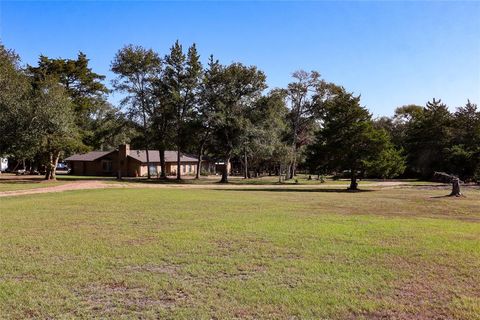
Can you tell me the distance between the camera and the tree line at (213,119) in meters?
37.4

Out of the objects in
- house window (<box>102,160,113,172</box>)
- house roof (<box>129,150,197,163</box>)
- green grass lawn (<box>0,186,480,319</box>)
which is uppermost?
house roof (<box>129,150,197,163</box>)

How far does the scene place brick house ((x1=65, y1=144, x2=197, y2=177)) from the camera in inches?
2438

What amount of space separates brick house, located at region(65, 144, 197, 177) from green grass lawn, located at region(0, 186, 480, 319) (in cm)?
4876

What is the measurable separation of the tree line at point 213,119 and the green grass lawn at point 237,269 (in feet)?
81.9

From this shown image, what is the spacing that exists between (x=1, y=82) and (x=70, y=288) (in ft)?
117

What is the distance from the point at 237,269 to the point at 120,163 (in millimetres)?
55585

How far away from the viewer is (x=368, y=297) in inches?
250

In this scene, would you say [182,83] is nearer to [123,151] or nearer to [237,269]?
[123,151]

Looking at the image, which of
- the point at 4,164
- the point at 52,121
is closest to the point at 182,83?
the point at 52,121

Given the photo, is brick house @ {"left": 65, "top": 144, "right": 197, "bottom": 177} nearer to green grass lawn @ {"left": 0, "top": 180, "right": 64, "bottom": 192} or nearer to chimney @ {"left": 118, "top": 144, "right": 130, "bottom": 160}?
chimney @ {"left": 118, "top": 144, "right": 130, "bottom": 160}

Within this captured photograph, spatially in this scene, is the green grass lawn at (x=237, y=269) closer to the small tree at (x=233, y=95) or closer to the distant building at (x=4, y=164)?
the small tree at (x=233, y=95)

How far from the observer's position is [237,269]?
7824 mm

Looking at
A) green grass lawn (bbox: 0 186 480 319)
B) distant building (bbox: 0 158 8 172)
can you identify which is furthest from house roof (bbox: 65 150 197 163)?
green grass lawn (bbox: 0 186 480 319)

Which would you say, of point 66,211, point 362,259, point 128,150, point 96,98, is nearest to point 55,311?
point 362,259
